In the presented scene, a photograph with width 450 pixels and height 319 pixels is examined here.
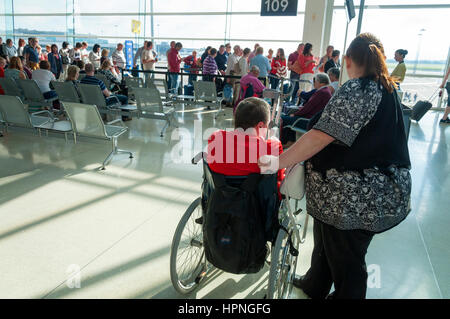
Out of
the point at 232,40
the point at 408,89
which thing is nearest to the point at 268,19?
the point at 232,40

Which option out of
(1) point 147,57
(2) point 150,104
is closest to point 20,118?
(2) point 150,104

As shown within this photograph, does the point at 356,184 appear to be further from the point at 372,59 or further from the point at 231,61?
the point at 231,61

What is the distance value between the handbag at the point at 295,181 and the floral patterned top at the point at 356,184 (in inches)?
2.6

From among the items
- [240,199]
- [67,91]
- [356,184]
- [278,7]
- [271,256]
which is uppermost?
[278,7]

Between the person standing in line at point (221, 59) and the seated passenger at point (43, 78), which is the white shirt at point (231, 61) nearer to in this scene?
the person standing in line at point (221, 59)

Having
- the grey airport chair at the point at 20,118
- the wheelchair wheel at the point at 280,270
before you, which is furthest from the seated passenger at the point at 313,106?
the grey airport chair at the point at 20,118

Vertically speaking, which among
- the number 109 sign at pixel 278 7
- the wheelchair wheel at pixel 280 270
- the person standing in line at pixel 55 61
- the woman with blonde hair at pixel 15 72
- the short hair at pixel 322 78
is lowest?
the wheelchair wheel at pixel 280 270

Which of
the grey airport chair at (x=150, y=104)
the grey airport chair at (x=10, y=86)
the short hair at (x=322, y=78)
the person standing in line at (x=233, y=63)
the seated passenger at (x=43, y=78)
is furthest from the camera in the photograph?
the person standing in line at (x=233, y=63)

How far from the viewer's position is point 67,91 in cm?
553

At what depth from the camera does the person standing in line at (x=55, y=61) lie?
37.2ft

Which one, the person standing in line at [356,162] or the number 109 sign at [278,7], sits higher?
the number 109 sign at [278,7]

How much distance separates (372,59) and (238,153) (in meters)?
0.67
